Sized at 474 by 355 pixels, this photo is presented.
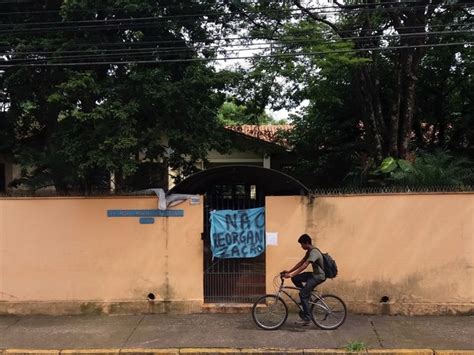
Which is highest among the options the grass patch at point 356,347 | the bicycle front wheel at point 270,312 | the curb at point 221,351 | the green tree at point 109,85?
the green tree at point 109,85

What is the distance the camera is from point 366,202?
9078 millimetres

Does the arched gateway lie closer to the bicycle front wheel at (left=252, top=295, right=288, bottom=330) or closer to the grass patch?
the bicycle front wheel at (left=252, top=295, right=288, bottom=330)

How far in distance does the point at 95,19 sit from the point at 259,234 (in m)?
5.27

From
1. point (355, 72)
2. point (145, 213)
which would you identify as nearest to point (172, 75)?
point (145, 213)

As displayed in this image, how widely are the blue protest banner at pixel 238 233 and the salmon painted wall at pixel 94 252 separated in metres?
0.32

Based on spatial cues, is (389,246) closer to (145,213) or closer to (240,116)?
(145,213)

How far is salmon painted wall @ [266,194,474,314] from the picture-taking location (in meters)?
8.89

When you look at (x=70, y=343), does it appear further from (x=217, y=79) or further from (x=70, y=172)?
(x=217, y=79)

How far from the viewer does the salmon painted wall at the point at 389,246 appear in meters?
8.89

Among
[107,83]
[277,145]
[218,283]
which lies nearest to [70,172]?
[107,83]

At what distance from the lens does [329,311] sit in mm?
8055

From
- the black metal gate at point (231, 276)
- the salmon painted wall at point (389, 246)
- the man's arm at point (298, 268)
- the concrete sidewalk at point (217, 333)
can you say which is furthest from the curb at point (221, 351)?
the black metal gate at point (231, 276)

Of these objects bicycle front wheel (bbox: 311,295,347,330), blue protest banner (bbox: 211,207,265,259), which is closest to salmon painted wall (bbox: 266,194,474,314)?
blue protest banner (bbox: 211,207,265,259)

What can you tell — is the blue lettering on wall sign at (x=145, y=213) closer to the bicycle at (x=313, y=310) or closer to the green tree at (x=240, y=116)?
the bicycle at (x=313, y=310)
